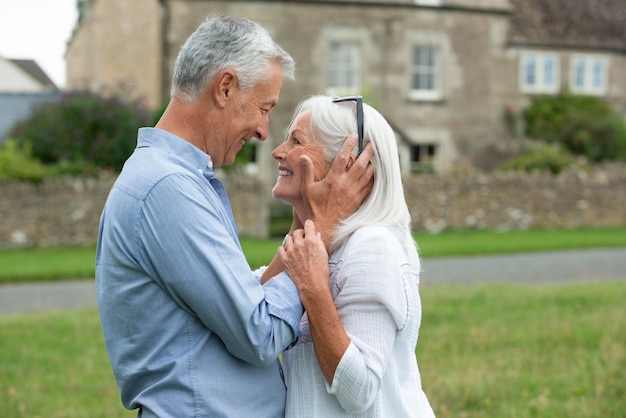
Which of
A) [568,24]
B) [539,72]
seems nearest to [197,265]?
[539,72]

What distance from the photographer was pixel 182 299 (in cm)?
260

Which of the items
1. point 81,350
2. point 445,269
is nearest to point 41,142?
point 445,269

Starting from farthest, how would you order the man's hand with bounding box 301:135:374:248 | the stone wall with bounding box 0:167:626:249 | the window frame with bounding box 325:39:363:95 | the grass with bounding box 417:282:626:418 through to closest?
the window frame with bounding box 325:39:363:95
the stone wall with bounding box 0:167:626:249
the grass with bounding box 417:282:626:418
the man's hand with bounding box 301:135:374:248

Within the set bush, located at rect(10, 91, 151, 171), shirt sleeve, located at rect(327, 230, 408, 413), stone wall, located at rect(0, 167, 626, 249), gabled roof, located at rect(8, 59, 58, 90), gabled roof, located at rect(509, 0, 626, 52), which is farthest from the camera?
gabled roof, located at rect(509, 0, 626, 52)

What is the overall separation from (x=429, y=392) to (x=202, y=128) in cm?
436

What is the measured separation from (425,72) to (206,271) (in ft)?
93.2

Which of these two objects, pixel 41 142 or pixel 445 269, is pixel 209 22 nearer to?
pixel 445 269

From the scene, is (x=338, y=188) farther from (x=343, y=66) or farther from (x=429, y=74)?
(x=429, y=74)

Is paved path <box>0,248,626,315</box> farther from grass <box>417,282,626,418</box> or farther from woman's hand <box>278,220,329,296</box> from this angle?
woman's hand <box>278,220,329,296</box>

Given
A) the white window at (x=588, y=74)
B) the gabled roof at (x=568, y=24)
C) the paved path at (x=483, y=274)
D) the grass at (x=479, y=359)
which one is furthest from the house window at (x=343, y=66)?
the grass at (x=479, y=359)

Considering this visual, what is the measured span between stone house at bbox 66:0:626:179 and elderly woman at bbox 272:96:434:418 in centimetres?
2361

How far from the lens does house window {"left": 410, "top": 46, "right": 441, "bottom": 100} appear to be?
30.1m

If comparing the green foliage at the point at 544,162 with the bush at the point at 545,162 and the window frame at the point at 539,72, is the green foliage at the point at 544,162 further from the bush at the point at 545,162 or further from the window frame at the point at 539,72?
the window frame at the point at 539,72

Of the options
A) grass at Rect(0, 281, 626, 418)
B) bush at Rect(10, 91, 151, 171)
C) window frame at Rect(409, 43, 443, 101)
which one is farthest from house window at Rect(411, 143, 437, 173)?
grass at Rect(0, 281, 626, 418)
